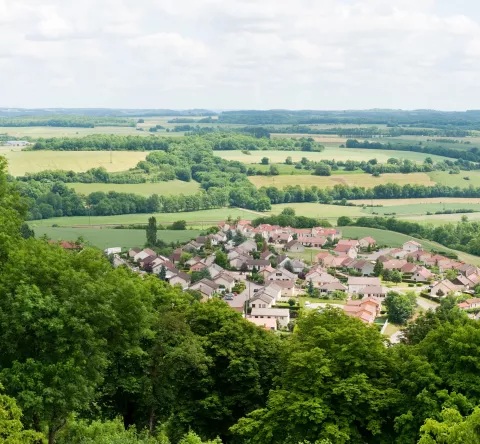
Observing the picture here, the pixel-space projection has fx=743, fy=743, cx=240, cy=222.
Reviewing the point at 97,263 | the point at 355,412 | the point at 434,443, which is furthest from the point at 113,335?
the point at 434,443

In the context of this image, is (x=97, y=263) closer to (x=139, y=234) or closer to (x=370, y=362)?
(x=370, y=362)

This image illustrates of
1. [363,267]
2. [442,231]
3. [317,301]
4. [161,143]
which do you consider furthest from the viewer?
[161,143]

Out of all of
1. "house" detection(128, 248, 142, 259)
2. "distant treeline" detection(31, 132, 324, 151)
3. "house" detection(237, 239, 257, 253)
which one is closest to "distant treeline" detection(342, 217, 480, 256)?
"house" detection(237, 239, 257, 253)

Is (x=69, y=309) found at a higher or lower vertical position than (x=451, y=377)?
higher

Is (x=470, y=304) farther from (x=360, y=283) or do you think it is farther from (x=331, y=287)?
(x=331, y=287)

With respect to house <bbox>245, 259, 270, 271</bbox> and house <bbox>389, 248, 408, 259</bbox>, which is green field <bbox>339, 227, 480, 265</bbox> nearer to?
house <bbox>389, 248, 408, 259</bbox>

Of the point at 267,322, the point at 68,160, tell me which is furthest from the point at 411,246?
the point at 68,160

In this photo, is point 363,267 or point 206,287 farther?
point 363,267
